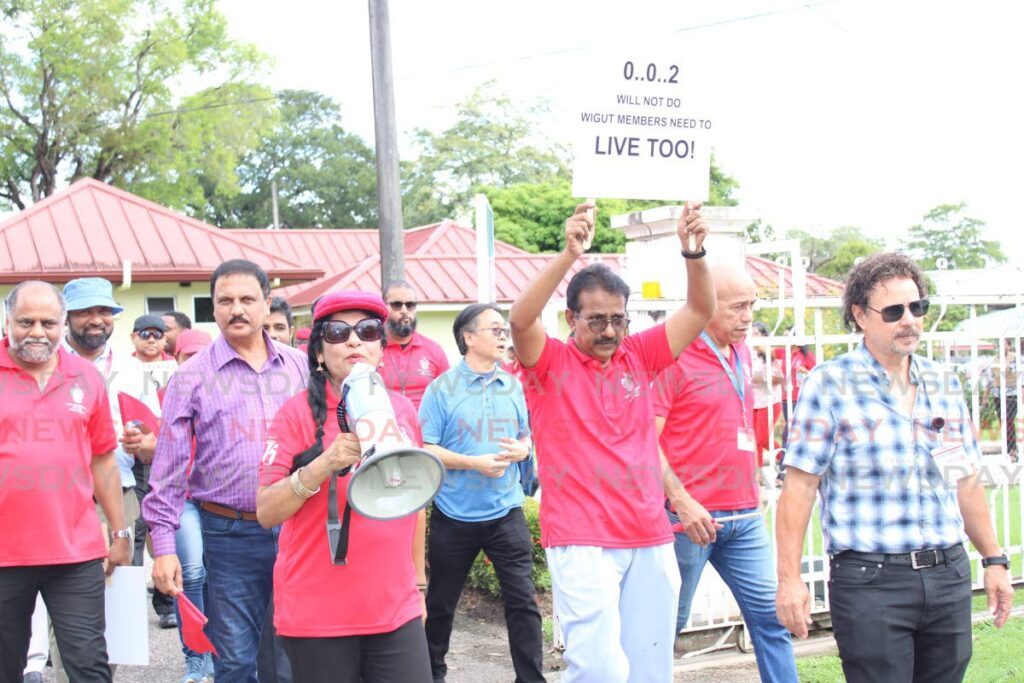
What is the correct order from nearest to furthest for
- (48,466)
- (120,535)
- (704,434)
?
(48,466) < (120,535) < (704,434)

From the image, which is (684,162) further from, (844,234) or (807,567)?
(844,234)

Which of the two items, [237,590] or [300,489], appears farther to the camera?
[237,590]

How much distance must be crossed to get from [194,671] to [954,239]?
6724 centimetres

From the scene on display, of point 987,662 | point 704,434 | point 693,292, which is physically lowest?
point 987,662

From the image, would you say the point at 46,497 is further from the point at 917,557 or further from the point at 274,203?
the point at 274,203

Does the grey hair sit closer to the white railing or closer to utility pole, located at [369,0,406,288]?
the white railing

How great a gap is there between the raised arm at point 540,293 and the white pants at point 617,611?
79 centimetres

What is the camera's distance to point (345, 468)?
3.26 meters

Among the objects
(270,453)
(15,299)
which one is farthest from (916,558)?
(15,299)

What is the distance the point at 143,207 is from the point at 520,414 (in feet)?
65.5

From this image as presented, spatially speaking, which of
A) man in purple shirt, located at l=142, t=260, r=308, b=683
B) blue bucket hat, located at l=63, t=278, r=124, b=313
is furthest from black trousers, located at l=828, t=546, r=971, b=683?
blue bucket hat, located at l=63, t=278, r=124, b=313

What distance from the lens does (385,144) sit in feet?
30.5

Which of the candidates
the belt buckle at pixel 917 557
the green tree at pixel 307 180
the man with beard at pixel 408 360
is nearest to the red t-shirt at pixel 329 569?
the belt buckle at pixel 917 557

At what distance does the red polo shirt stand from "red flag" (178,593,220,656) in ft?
10.4
